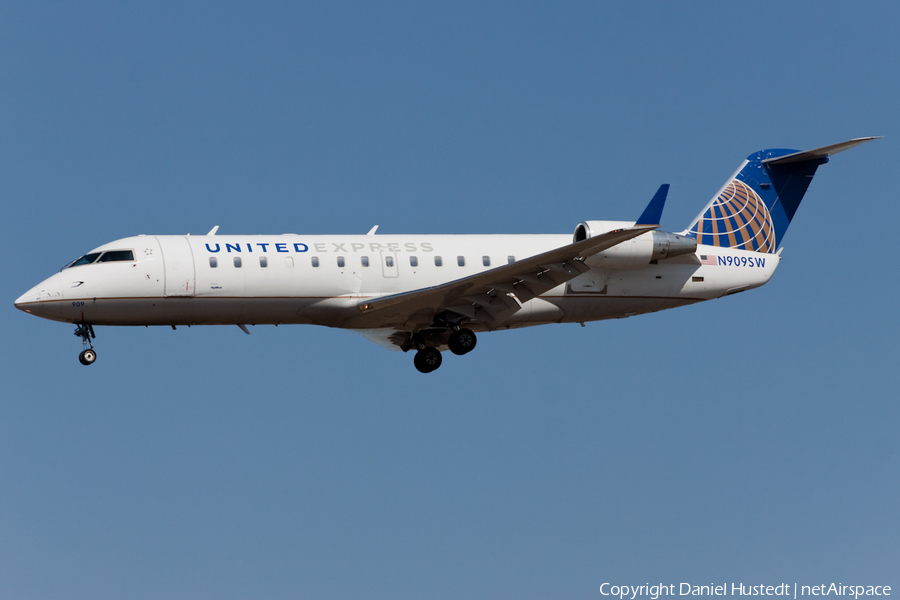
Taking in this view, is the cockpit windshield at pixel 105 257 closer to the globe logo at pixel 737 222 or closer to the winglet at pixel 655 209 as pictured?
the winglet at pixel 655 209

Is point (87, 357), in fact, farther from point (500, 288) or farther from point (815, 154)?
point (815, 154)

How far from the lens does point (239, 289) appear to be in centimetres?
2628

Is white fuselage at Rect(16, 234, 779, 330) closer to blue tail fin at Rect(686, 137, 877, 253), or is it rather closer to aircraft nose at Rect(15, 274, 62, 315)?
aircraft nose at Rect(15, 274, 62, 315)

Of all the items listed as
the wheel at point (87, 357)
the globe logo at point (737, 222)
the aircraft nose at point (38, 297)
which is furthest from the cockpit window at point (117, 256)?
the globe logo at point (737, 222)

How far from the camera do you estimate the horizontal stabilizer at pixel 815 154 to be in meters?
29.2

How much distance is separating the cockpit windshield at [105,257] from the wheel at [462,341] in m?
7.58

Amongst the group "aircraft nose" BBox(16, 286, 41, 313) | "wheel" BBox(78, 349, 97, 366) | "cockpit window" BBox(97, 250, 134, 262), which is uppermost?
"cockpit window" BBox(97, 250, 134, 262)

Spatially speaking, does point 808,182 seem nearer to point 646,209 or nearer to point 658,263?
point 658,263

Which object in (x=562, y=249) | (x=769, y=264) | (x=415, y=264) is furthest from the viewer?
(x=769, y=264)

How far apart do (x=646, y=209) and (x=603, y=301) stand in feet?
12.8

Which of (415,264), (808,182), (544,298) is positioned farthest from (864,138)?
(415,264)

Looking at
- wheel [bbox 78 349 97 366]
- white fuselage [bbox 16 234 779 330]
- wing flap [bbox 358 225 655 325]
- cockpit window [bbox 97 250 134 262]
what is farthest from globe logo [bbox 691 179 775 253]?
wheel [bbox 78 349 97 366]

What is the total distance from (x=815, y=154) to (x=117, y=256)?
1772cm

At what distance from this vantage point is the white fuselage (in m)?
26.0
